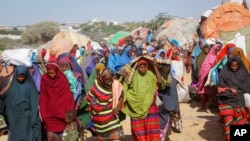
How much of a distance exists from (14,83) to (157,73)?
2.04 m

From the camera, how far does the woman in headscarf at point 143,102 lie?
5.18 metres

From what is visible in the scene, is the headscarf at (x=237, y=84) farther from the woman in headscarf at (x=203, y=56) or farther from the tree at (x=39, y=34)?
the tree at (x=39, y=34)

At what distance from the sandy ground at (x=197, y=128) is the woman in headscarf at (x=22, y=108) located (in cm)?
209

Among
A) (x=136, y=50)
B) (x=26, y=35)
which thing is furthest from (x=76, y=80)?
(x=26, y=35)

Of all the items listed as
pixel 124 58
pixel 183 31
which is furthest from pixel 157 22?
pixel 124 58

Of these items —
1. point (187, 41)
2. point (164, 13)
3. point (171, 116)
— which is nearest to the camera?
point (171, 116)

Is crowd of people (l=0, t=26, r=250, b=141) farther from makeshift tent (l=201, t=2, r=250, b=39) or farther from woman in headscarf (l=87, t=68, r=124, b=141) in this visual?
makeshift tent (l=201, t=2, r=250, b=39)

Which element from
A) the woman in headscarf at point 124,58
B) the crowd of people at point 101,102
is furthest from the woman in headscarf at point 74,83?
the woman in headscarf at point 124,58

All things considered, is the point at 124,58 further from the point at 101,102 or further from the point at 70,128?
the point at 70,128

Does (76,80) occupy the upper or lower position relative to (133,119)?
upper

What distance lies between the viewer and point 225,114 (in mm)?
5715

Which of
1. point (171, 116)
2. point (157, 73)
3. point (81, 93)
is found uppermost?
point (157, 73)

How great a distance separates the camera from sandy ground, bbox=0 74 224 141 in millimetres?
6668

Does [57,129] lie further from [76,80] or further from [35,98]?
[76,80]
